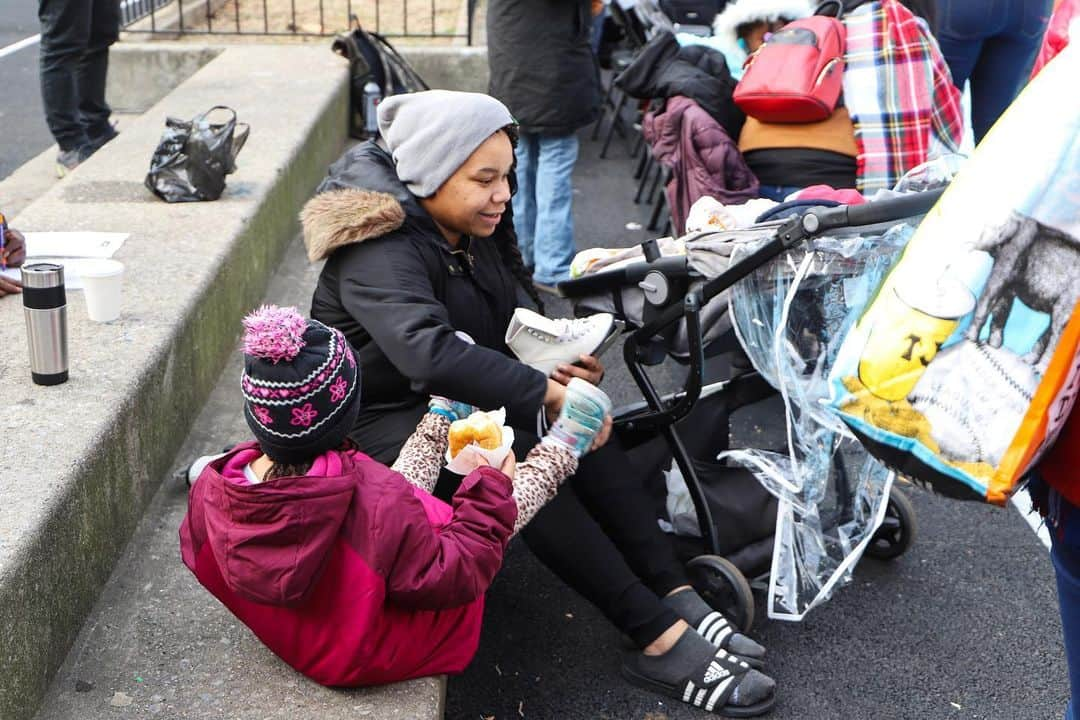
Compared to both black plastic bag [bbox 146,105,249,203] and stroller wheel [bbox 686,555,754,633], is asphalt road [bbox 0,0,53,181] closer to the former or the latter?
black plastic bag [bbox 146,105,249,203]

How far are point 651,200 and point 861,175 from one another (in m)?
2.76

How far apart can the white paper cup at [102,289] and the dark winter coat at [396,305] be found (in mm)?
577

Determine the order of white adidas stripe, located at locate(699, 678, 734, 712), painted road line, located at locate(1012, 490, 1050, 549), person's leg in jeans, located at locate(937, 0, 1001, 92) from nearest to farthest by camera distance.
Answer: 1. white adidas stripe, located at locate(699, 678, 734, 712)
2. painted road line, located at locate(1012, 490, 1050, 549)
3. person's leg in jeans, located at locate(937, 0, 1001, 92)

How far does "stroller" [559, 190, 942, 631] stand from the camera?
301 cm

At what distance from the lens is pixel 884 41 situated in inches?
162

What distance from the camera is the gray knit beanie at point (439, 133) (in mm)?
2854

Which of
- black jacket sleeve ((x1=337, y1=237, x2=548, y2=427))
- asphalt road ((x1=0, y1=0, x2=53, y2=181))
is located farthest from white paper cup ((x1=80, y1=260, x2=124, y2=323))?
asphalt road ((x1=0, y1=0, x2=53, y2=181))

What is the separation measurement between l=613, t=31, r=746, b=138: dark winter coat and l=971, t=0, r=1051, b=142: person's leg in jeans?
1399 millimetres

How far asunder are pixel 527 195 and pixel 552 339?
2.86 m

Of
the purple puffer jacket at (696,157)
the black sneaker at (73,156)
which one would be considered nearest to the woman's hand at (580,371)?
the purple puffer jacket at (696,157)

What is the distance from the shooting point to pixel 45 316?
2.72 metres

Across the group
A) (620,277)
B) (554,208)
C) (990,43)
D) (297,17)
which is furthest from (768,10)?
(297,17)

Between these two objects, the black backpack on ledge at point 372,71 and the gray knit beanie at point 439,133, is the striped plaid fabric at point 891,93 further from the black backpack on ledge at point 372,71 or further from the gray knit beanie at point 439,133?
the black backpack on ledge at point 372,71

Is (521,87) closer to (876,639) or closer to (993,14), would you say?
(993,14)
